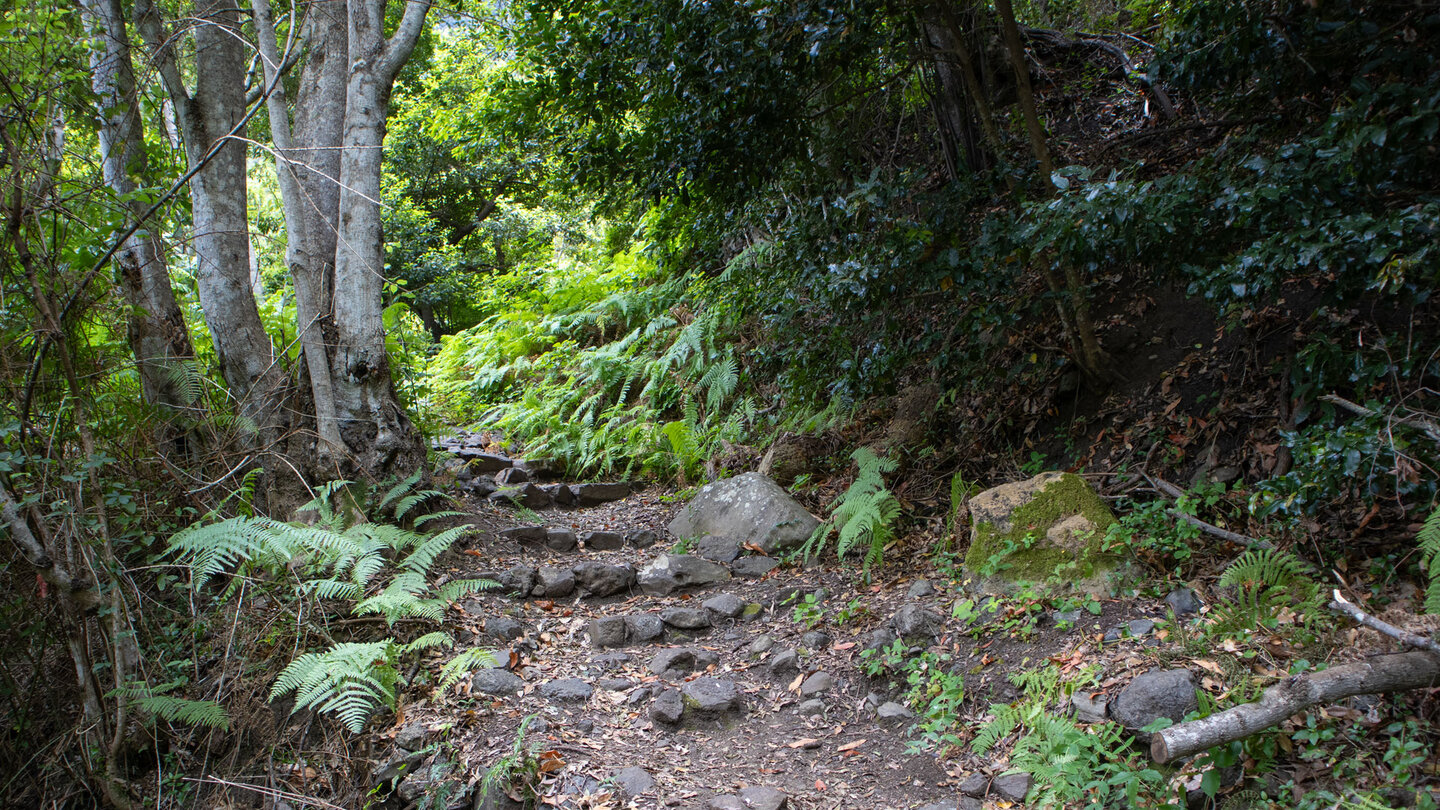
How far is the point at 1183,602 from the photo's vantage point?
3.35m

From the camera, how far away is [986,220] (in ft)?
13.9

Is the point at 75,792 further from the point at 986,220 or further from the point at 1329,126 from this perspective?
the point at 1329,126

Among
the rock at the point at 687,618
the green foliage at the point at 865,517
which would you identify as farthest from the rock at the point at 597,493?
the rock at the point at 687,618

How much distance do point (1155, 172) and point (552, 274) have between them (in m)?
8.72

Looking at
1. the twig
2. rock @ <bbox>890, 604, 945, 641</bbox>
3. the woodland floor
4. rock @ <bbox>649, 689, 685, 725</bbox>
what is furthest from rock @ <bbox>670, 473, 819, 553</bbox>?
the twig

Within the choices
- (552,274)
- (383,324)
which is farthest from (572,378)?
(383,324)

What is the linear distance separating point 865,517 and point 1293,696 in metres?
2.33

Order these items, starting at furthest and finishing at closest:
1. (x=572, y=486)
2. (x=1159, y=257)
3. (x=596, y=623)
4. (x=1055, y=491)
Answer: (x=572, y=486) → (x=596, y=623) → (x=1055, y=491) → (x=1159, y=257)

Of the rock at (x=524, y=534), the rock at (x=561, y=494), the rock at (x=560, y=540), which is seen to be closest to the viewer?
the rock at (x=524, y=534)

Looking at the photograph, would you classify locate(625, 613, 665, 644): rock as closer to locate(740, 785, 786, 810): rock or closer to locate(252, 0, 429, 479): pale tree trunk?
locate(740, 785, 786, 810): rock

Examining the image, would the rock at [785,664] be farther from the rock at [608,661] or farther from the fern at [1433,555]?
the fern at [1433,555]

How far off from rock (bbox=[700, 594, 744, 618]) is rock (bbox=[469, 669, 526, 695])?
1.26 m

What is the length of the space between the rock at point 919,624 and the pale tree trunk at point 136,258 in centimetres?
419

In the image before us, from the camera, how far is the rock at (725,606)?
4.62 m
